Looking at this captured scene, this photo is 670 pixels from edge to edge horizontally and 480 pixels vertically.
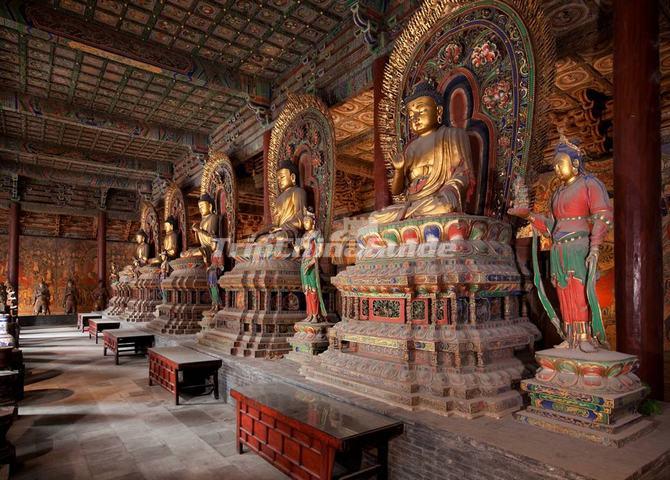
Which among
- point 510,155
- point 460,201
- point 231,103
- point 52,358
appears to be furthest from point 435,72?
point 52,358

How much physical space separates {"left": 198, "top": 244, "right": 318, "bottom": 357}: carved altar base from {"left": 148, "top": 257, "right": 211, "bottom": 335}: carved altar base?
2697 mm

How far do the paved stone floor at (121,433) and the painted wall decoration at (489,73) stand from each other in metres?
3.35

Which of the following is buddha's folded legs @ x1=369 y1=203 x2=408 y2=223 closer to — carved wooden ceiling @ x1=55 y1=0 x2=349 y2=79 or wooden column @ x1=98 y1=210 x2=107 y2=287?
carved wooden ceiling @ x1=55 y1=0 x2=349 y2=79

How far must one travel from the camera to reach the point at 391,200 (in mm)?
5395

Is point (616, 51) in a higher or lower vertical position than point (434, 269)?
higher

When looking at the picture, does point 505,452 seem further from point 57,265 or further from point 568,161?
point 57,265

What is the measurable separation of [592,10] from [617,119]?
1.60 m

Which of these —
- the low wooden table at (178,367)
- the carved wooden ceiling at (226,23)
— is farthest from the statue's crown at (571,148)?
the low wooden table at (178,367)

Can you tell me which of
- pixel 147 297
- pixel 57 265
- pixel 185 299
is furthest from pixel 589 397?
pixel 57 265

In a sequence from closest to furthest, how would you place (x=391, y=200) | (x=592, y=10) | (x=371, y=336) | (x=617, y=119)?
(x=617, y=119) < (x=371, y=336) < (x=592, y=10) < (x=391, y=200)

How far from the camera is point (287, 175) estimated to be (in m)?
6.94

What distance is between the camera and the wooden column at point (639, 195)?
10.5ft

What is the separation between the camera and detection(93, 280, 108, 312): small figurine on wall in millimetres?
17625

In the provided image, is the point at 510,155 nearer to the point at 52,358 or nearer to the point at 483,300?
the point at 483,300
